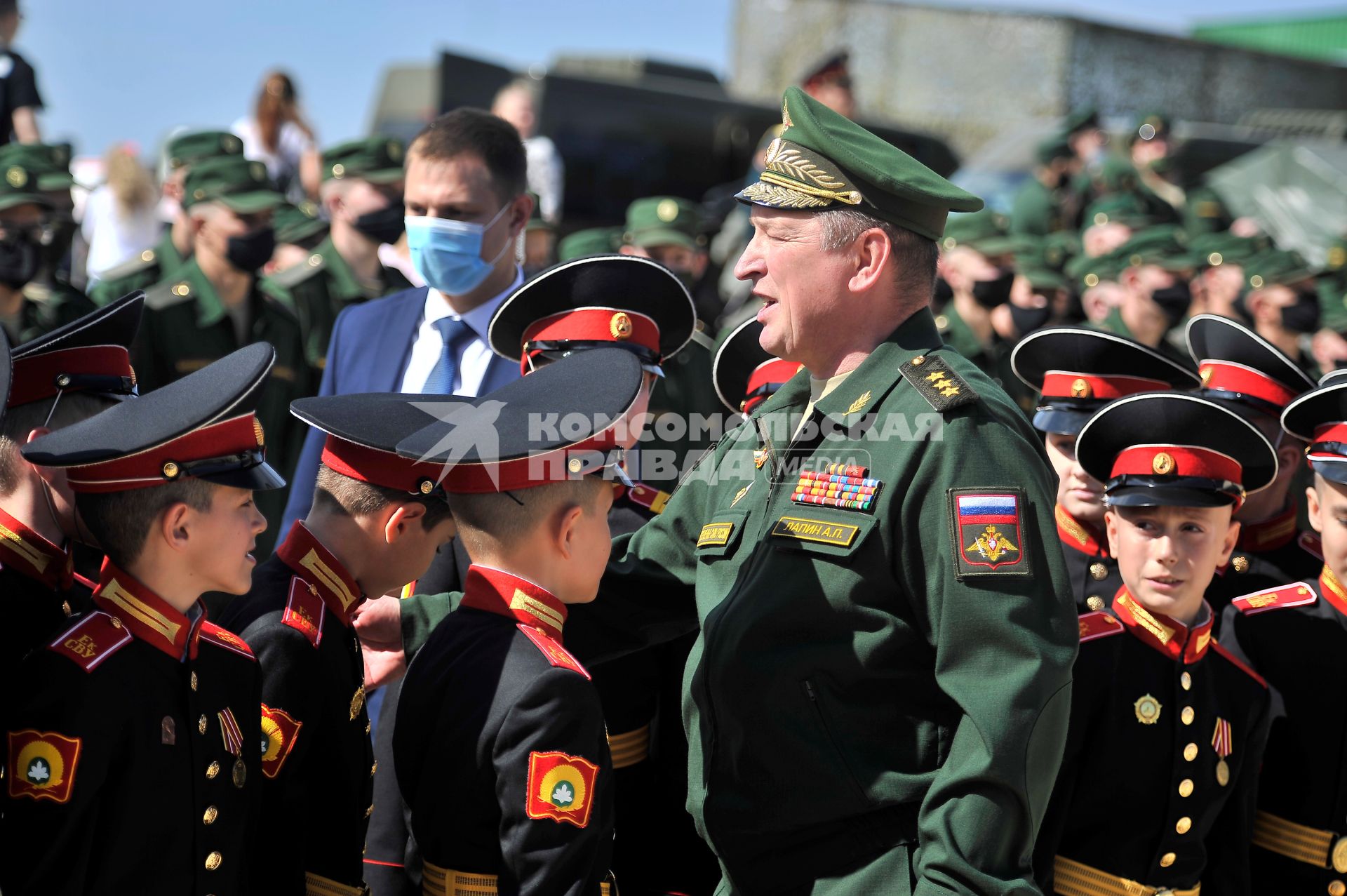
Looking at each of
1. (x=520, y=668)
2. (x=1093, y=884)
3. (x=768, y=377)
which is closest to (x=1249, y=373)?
(x=768, y=377)

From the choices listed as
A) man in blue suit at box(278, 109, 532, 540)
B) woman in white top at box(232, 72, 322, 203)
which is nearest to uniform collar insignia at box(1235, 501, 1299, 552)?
man in blue suit at box(278, 109, 532, 540)

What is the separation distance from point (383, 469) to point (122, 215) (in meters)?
7.43

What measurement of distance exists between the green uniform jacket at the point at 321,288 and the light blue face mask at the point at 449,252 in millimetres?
2563

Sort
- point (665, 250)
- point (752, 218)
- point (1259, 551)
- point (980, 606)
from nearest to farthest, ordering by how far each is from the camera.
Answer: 1. point (980, 606)
2. point (752, 218)
3. point (1259, 551)
4. point (665, 250)

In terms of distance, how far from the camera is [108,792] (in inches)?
103

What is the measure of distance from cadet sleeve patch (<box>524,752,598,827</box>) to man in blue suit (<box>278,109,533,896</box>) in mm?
1833

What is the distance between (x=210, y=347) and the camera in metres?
6.11

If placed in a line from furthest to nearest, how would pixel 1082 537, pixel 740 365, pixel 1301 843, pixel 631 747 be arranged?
pixel 740 365 < pixel 1082 537 < pixel 631 747 < pixel 1301 843

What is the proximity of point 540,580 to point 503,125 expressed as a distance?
219cm

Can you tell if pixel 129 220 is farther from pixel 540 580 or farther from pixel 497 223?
pixel 540 580

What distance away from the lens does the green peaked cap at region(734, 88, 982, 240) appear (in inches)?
101

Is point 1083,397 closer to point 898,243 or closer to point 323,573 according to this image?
point 898,243

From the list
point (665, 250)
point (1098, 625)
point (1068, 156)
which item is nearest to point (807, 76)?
point (665, 250)

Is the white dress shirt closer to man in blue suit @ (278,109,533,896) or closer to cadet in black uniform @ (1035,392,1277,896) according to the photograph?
man in blue suit @ (278,109,533,896)
